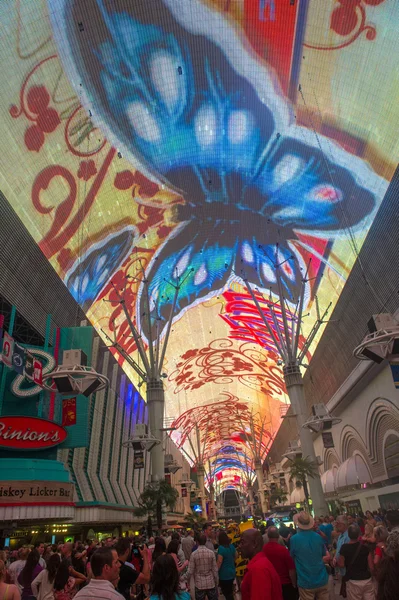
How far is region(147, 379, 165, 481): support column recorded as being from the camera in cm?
2305

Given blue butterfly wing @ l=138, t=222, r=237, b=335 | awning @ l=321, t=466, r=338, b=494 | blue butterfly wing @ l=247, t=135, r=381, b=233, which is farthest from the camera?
A: awning @ l=321, t=466, r=338, b=494

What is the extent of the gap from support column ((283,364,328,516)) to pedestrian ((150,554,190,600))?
19.2 meters

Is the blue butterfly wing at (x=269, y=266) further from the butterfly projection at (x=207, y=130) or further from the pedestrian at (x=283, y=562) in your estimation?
the pedestrian at (x=283, y=562)

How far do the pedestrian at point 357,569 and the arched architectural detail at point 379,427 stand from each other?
15.9 m

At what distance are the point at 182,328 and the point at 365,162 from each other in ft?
82.4

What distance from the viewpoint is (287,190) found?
80.6ft

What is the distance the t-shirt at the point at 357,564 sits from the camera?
546 cm

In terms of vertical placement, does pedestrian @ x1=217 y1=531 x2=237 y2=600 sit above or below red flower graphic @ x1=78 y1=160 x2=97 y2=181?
below

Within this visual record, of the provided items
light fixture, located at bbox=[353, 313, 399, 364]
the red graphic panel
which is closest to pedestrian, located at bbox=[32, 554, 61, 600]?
light fixture, located at bbox=[353, 313, 399, 364]

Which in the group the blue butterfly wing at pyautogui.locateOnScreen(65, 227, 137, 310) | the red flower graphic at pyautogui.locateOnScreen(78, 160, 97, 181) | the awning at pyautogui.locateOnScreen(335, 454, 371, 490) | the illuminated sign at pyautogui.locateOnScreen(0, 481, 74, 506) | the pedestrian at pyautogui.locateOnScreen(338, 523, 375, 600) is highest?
the red flower graphic at pyautogui.locateOnScreen(78, 160, 97, 181)

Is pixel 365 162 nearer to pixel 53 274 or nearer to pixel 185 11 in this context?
pixel 185 11

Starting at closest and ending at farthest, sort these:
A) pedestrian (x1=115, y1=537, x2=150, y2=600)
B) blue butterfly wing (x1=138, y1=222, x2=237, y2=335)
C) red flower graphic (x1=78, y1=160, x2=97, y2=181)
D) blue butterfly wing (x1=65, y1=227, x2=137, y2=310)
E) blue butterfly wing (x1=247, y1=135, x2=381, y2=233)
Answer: pedestrian (x1=115, y1=537, x2=150, y2=600) → blue butterfly wing (x1=247, y1=135, x2=381, y2=233) → red flower graphic (x1=78, y1=160, x2=97, y2=181) → blue butterfly wing (x1=65, y1=227, x2=137, y2=310) → blue butterfly wing (x1=138, y1=222, x2=237, y2=335)

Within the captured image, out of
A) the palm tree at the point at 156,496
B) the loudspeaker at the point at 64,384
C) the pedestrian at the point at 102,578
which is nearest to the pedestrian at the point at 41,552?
the loudspeaker at the point at 64,384

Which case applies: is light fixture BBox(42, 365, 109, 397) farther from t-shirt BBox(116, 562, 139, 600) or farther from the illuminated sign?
t-shirt BBox(116, 562, 139, 600)
